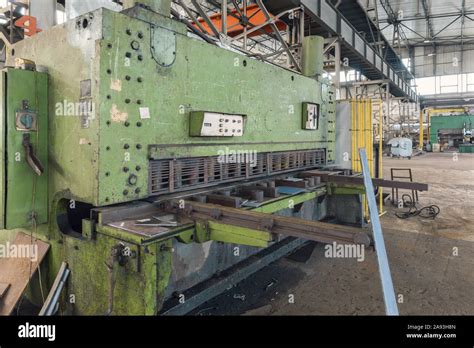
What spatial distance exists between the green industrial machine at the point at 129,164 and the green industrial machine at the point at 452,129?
58.8 feet

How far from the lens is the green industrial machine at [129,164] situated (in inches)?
54.9

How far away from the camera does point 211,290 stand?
200cm

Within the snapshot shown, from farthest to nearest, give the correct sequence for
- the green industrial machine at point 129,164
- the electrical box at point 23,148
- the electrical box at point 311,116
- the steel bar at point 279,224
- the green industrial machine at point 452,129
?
the green industrial machine at point 452,129 → the electrical box at point 311,116 → the electrical box at point 23,148 → the green industrial machine at point 129,164 → the steel bar at point 279,224

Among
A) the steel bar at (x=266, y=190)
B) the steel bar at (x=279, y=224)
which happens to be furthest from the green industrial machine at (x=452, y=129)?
the steel bar at (x=279, y=224)

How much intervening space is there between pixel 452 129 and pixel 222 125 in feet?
60.6

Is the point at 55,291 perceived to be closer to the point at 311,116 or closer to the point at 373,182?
the point at 373,182

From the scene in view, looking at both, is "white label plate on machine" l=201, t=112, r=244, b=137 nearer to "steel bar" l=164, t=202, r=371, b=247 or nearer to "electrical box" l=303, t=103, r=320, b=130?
"steel bar" l=164, t=202, r=371, b=247

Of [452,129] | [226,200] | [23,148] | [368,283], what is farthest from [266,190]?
[452,129]

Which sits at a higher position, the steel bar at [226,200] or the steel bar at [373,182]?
the steel bar at [373,182]

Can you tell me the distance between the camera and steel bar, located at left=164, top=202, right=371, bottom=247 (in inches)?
47.3

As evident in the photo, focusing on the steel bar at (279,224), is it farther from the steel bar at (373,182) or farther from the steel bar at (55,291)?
the steel bar at (373,182)

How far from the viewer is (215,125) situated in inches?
79.1

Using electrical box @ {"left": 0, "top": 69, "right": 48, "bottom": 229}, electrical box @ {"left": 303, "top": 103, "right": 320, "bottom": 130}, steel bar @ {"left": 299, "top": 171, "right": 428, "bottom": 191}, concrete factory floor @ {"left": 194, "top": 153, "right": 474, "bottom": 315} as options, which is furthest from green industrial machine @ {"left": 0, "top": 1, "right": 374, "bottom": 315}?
electrical box @ {"left": 303, "top": 103, "right": 320, "bottom": 130}
